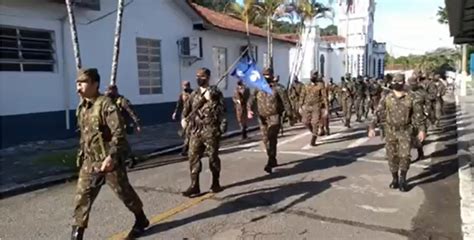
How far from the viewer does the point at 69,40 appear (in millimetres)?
12359

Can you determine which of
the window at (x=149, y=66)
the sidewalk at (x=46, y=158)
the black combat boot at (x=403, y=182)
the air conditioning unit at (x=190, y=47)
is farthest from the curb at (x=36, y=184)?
the air conditioning unit at (x=190, y=47)

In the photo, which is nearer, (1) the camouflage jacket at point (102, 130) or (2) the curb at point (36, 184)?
(1) the camouflage jacket at point (102, 130)

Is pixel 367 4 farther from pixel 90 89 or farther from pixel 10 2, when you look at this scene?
pixel 90 89

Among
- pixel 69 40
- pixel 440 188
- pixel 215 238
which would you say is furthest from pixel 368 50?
pixel 215 238

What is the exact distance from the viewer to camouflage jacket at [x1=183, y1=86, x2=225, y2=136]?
6.30 metres

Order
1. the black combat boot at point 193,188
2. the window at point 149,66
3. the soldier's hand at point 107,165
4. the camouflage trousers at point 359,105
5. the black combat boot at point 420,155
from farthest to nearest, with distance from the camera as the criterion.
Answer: the camouflage trousers at point 359,105
the window at point 149,66
the black combat boot at point 420,155
the black combat boot at point 193,188
the soldier's hand at point 107,165

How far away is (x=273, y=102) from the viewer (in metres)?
8.09

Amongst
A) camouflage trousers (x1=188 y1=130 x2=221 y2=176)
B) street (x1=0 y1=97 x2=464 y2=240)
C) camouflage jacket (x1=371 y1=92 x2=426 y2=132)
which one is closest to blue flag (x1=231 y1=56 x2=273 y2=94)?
camouflage trousers (x1=188 y1=130 x2=221 y2=176)

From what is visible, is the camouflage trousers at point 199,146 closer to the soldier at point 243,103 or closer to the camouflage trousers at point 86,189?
the camouflage trousers at point 86,189

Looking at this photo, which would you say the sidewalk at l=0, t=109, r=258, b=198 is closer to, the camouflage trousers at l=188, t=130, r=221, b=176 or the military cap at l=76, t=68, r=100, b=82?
the camouflage trousers at l=188, t=130, r=221, b=176

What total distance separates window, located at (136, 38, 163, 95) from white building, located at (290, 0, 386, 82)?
22539 mm

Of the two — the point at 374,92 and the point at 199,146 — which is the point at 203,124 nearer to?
the point at 199,146

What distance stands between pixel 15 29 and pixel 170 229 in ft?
26.6

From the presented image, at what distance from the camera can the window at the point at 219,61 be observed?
1959 centimetres
